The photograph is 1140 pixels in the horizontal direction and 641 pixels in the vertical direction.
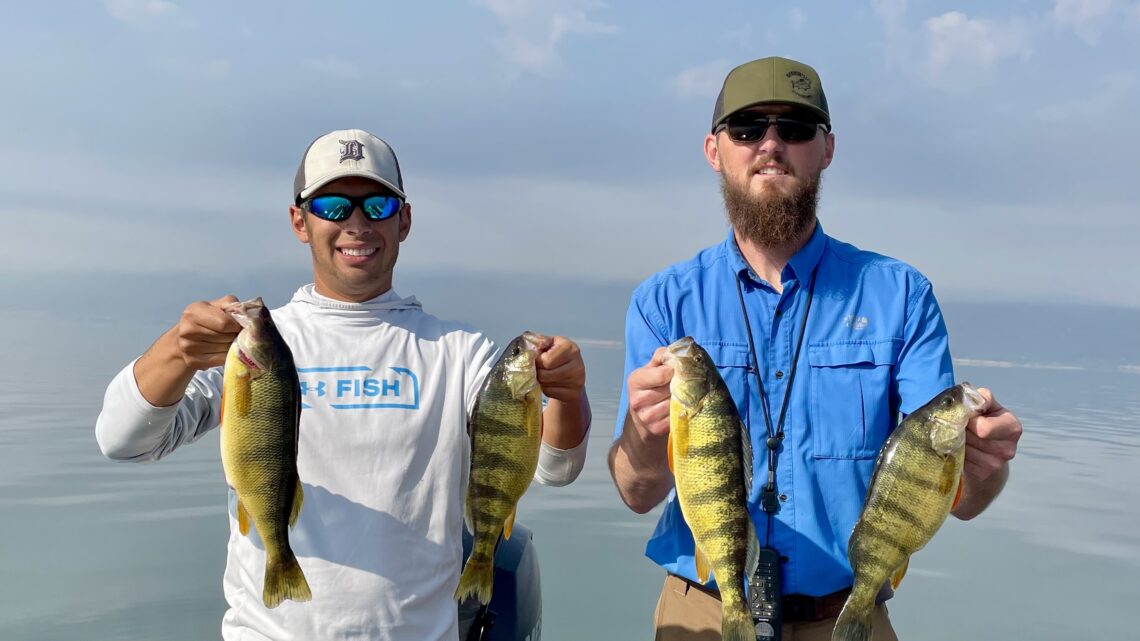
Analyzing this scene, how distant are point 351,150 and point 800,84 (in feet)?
6.72

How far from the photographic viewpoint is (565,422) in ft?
11.5

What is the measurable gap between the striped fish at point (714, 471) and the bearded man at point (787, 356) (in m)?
0.13

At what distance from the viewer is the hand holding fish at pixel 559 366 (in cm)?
322

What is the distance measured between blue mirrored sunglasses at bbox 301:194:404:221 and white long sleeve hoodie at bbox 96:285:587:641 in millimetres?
406

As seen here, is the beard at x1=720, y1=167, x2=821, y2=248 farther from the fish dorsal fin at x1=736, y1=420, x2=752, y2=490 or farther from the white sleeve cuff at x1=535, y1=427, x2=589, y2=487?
the white sleeve cuff at x1=535, y1=427, x2=589, y2=487

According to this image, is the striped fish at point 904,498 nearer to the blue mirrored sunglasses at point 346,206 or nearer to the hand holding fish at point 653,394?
the hand holding fish at point 653,394

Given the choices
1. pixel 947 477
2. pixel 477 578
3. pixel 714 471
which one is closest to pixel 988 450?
pixel 947 477

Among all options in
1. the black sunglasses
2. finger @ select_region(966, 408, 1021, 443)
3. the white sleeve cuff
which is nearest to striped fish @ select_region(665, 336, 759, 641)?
the white sleeve cuff

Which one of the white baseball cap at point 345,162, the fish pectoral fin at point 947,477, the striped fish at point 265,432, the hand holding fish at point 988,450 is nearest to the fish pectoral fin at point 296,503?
the striped fish at point 265,432

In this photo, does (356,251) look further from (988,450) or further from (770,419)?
(988,450)

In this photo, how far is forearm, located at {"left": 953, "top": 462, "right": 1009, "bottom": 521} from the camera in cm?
347

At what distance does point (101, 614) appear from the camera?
7984 millimetres

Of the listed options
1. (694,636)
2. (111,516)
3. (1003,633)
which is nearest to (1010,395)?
(1003,633)

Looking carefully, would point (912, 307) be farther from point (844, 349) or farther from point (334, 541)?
point (334, 541)
